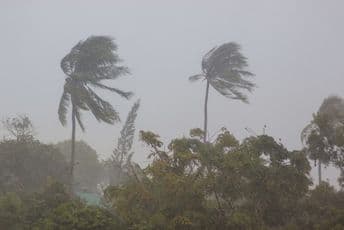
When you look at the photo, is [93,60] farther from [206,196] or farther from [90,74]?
[206,196]

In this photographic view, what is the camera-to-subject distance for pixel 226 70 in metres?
28.1

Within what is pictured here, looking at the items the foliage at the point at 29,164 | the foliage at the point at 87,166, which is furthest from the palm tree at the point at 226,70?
the foliage at the point at 87,166

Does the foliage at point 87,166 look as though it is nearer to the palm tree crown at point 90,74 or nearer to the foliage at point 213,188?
the palm tree crown at point 90,74

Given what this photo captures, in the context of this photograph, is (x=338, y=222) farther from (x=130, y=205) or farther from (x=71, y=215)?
(x=71, y=215)

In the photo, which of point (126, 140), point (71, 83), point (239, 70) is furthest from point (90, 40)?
point (126, 140)

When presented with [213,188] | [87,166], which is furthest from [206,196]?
[87,166]

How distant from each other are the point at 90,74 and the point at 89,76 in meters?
0.48

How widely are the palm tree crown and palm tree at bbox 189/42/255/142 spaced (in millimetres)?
5416

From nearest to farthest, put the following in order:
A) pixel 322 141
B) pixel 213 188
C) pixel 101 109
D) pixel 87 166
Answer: pixel 213 188 < pixel 322 141 < pixel 101 109 < pixel 87 166

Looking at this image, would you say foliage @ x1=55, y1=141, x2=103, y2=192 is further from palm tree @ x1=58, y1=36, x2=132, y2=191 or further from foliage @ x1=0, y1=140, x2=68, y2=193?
palm tree @ x1=58, y1=36, x2=132, y2=191

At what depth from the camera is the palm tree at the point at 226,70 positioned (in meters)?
28.0

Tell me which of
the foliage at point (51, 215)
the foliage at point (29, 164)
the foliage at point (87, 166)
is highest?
the foliage at point (87, 166)

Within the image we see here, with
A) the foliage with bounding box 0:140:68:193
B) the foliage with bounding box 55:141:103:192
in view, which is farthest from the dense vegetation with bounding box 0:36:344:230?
the foliage with bounding box 55:141:103:192

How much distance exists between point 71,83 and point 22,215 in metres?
12.7
